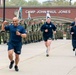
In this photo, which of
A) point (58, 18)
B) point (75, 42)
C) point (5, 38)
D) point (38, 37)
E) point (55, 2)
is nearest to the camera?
point (75, 42)

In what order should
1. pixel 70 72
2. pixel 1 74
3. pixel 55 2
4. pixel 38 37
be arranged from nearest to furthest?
1. pixel 1 74
2. pixel 70 72
3. pixel 38 37
4. pixel 55 2

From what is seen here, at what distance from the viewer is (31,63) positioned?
15.4 metres

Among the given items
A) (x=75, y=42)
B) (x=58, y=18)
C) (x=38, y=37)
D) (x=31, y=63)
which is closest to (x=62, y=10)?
(x=58, y=18)

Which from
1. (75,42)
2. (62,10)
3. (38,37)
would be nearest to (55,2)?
(62,10)

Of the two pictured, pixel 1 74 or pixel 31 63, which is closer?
pixel 1 74

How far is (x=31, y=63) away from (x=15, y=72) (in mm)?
2921

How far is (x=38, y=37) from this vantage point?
32188 mm

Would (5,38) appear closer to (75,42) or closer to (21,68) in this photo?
(75,42)

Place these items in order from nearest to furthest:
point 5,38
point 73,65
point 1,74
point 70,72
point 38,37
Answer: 1. point 1,74
2. point 70,72
3. point 73,65
4. point 5,38
5. point 38,37

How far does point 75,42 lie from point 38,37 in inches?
494

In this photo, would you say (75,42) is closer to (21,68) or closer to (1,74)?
(21,68)

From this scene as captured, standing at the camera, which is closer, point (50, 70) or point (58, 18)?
point (50, 70)

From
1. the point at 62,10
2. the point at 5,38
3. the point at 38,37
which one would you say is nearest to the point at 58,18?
the point at 62,10

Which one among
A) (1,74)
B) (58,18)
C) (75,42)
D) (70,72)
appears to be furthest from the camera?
(58,18)
